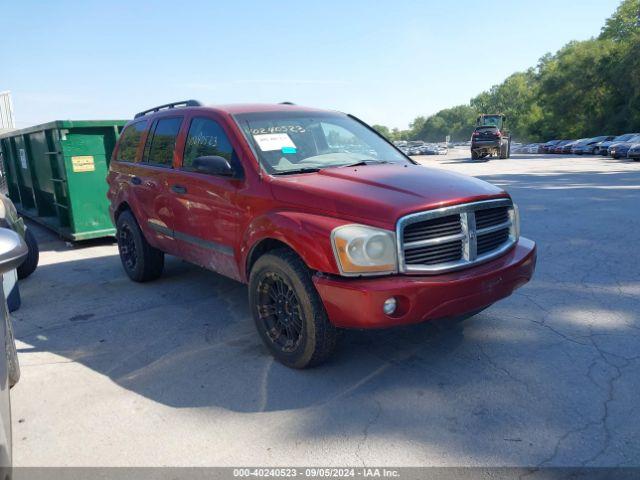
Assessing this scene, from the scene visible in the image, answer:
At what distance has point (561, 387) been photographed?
318 centimetres

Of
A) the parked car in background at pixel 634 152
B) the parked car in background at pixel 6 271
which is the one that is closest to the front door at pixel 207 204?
the parked car in background at pixel 6 271

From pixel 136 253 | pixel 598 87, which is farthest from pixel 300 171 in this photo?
pixel 598 87

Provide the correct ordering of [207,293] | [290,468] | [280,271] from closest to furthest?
[290,468] < [280,271] < [207,293]

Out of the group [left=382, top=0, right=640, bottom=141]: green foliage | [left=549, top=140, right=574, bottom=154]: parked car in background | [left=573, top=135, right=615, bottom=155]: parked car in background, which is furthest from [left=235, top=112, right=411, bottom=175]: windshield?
[left=382, top=0, right=640, bottom=141]: green foliage

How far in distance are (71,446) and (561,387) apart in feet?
9.81

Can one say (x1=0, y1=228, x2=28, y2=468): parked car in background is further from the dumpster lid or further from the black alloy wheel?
the dumpster lid

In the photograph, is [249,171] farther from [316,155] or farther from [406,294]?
[406,294]

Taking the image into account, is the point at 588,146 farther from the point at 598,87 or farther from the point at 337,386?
the point at 337,386

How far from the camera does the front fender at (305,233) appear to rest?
309 centimetres

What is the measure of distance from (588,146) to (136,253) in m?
42.8

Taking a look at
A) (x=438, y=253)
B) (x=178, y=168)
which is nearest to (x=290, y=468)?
(x=438, y=253)

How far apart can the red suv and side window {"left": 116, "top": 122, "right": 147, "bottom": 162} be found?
30.8 inches

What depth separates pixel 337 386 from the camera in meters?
3.33

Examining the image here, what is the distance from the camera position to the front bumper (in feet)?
9.86
